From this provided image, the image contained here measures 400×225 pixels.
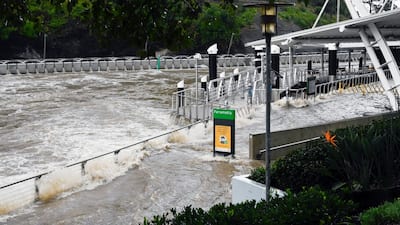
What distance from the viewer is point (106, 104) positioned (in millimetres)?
30344

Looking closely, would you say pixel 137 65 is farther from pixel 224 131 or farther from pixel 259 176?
pixel 259 176

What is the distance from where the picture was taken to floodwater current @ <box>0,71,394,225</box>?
38.8ft

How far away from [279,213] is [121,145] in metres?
13.9

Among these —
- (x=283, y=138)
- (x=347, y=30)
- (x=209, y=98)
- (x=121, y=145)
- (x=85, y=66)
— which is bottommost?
(x=121, y=145)

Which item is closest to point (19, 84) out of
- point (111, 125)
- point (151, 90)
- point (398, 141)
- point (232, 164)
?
point (151, 90)

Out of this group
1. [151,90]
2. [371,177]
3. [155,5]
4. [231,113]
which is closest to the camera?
[155,5]

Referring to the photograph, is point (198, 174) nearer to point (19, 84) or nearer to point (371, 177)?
point (371, 177)

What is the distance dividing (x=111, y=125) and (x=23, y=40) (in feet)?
139

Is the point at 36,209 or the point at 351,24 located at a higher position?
the point at 351,24

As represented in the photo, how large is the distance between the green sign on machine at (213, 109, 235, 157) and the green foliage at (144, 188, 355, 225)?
8.26m

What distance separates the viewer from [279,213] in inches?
219

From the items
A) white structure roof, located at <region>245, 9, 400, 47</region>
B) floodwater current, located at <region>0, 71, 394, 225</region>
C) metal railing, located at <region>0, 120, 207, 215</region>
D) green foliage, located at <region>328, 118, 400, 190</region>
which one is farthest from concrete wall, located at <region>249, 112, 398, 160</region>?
green foliage, located at <region>328, 118, 400, 190</region>

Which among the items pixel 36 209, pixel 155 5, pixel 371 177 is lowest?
pixel 36 209

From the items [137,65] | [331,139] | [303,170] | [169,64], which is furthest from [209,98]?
[169,64]
